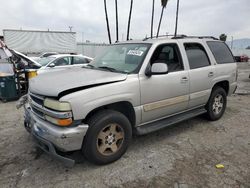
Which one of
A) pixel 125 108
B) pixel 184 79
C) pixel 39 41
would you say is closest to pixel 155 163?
pixel 125 108

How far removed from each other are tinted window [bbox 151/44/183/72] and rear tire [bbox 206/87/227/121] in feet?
4.42

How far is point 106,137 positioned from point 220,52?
352 cm

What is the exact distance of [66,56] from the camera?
9250mm

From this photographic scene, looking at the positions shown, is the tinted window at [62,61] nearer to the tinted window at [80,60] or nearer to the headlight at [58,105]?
the tinted window at [80,60]

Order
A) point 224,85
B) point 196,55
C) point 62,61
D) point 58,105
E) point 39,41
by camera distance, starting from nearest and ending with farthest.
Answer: point 58,105 < point 196,55 < point 224,85 < point 62,61 < point 39,41

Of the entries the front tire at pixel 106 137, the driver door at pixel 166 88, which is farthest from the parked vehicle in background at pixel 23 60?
the front tire at pixel 106 137

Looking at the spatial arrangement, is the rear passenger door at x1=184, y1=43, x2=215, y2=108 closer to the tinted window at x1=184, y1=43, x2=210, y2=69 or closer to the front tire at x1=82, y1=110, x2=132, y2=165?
the tinted window at x1=184, y1=43, x2=210, y2=69

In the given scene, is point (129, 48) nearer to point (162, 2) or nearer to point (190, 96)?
point (190, 96)

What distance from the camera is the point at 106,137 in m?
2.97

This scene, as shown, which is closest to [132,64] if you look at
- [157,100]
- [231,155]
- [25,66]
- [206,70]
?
[157,100]

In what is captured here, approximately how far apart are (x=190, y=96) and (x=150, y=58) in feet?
4.03

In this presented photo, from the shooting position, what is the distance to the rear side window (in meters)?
4.62

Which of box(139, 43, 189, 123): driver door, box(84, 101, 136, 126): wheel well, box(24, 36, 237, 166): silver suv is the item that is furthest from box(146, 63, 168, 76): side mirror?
box(84, 101, 136, 126): wheel well

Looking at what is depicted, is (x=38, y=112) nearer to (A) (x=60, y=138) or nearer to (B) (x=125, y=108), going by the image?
(A) (x=60, y=138)
